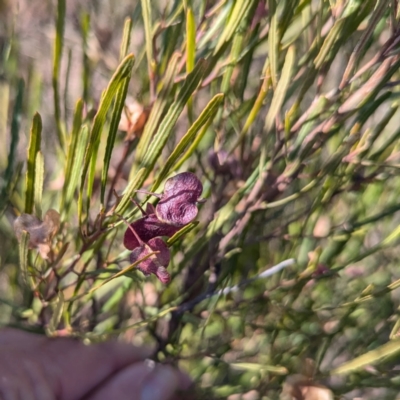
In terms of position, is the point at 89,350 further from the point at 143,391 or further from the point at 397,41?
the point at 397,41

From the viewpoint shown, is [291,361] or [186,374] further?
[186,374]

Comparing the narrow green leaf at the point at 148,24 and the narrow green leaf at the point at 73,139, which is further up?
the narrow green leaf at the point at 148,24

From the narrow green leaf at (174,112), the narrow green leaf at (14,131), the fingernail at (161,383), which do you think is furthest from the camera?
the fingernail at (161,383)

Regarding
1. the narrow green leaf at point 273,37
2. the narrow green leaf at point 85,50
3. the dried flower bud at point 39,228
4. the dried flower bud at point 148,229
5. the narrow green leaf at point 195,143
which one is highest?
the narrow green leaf at point 273,37

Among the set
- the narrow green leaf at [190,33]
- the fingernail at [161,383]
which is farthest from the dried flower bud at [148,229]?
the fingernail at [161,383]

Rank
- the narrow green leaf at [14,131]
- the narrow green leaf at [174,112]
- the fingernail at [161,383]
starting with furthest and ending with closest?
1. the fingernail at [161,383]
2. the narrow green leaf at [14,131]
3. the narrow green leaf at [174,112]

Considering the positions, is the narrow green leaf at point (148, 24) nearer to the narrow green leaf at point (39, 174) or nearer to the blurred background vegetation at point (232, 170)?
the blurred background vegetation at point (232, 170)

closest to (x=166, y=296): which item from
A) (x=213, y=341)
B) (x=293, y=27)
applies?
(x=213, y=341)

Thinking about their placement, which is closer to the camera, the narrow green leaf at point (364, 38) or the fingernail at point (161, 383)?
the narrow green leaf at point (364, 38)
